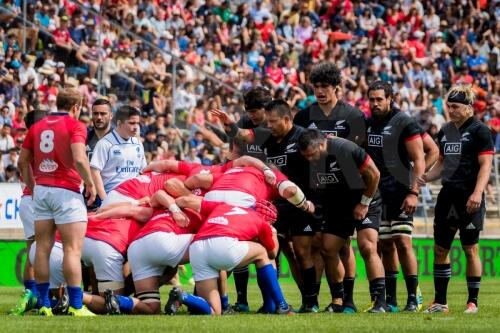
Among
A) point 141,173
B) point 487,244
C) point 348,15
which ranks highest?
point 348,15

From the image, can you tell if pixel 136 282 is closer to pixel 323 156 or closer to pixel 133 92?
pixel 323 156

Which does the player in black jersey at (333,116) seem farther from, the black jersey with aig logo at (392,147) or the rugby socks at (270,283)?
the rugby socks at (270,283)

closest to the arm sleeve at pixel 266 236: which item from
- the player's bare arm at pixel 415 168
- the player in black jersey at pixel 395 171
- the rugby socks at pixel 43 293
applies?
the player in black jersey at pixel 395 171

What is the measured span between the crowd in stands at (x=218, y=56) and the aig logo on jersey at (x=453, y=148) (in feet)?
18.1

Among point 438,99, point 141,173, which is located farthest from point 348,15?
point 141,173

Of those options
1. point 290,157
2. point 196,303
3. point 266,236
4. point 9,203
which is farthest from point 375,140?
point 9,203

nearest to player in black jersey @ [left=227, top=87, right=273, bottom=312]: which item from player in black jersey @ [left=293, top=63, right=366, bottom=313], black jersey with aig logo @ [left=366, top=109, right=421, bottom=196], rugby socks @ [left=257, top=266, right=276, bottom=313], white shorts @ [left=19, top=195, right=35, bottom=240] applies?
player in black jersey @ [left=293, top=63, right=366, bottom=313]

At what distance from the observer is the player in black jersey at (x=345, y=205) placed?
13133mm

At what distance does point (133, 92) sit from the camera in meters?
25.4

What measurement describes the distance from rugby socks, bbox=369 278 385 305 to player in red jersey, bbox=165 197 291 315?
49.7 inches

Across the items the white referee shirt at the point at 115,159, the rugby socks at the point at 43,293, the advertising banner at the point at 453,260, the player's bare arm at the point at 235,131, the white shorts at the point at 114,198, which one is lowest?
the advertising banner at the point at 453,260

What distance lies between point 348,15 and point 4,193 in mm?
15237

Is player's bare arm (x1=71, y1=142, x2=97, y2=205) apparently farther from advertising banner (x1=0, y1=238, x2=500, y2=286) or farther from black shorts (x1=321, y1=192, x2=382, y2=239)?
advertising banner (x1=0, y1=238, x2=500, y2=286)

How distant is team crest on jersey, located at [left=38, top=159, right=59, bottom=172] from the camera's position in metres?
12.1
